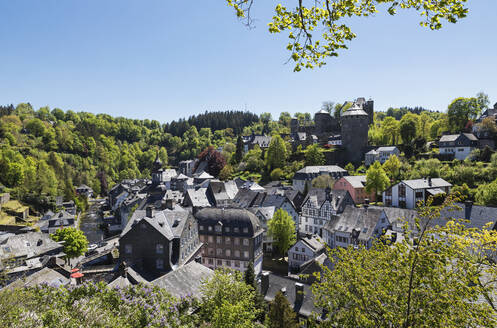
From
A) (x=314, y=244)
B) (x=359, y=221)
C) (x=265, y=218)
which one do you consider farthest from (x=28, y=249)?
(x=359, y=221)

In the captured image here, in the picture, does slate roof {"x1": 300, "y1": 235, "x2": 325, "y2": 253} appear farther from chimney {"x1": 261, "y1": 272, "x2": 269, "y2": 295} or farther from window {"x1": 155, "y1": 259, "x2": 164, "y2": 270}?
window {"x1": 155, "y1": 259, "x2": 164, "y2": 270}

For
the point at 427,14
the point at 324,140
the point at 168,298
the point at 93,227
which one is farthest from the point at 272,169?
the point at 427,14

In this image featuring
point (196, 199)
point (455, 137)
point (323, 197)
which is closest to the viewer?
point (323, 197)

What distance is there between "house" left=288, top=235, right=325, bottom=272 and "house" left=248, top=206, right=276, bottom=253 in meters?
8.50

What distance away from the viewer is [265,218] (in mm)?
52531

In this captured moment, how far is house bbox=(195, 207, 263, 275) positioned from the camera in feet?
137

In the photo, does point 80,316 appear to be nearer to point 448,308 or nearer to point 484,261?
point 448,308

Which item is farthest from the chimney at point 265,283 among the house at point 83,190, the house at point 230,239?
the house at point 83,190

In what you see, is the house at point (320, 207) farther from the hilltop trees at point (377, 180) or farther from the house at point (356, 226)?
the hilltop trees at point (377, 180)

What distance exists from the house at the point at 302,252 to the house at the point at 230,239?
16.0ft

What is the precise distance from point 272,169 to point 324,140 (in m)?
26.9

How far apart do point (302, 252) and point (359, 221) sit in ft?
31.0

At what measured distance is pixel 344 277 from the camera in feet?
30.4

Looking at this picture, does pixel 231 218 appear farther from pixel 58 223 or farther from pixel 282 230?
pixel 58 223
